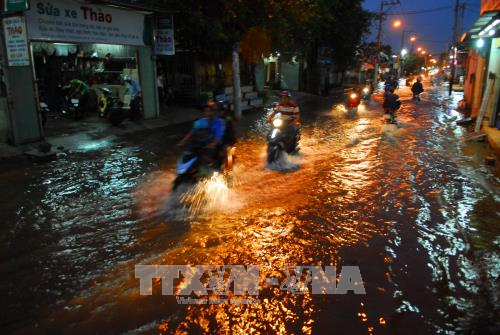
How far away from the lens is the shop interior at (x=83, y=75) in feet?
51.7

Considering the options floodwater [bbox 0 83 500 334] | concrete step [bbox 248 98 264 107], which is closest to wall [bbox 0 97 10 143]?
floodwater [bbox 0 83 500 334]

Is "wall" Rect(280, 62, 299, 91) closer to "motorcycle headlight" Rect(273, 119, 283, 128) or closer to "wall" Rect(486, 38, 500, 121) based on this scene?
"wall" Rect(486, 38, 500, 121)

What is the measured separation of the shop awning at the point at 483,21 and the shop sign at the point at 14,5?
1370 centimetres

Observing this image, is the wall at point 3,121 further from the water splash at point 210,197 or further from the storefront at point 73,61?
the water splash at point 210,197

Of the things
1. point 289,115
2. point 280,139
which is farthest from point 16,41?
point 289,115

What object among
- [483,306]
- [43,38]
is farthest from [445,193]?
[43,38]

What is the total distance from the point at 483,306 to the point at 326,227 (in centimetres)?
253

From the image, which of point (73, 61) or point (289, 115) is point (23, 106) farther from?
point (289, 115)

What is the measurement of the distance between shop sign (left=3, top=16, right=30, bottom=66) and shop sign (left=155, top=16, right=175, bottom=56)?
6724 mm

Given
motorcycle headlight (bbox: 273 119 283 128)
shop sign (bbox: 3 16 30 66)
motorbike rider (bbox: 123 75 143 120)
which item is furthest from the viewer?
motorbike rider (bbox: 123 75 143 120)

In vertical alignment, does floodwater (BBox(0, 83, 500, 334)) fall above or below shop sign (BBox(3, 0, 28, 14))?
below

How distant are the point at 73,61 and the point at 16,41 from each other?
7563 millimetres

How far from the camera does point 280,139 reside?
10.5m

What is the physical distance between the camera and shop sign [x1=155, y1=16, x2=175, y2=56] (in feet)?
54.0
